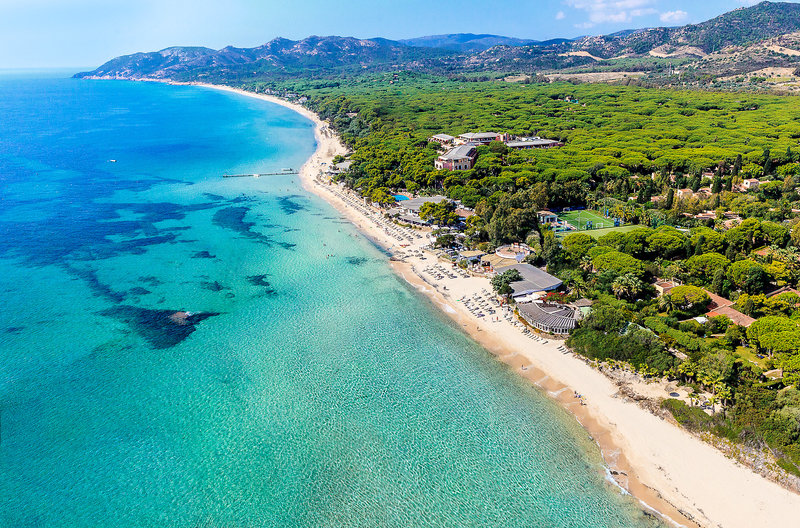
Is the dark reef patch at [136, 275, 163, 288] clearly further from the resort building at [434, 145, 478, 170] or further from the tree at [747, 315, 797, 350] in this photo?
the tree at [747, 315, 797, 350]

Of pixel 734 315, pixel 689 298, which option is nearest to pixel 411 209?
pixel 689 298

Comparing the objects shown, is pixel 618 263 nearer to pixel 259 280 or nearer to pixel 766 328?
pixel 766 328

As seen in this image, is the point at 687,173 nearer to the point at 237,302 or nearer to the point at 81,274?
the point at 237,302

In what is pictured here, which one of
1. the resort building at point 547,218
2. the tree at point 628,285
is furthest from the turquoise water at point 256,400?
the resort building at point 547,218

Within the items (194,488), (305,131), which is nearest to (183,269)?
(194,488)

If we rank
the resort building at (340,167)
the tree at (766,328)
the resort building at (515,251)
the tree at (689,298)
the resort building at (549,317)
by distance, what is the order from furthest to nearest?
1. the resort building at (340,167)
2. the resort building at (515,251)
3. the tree at (689,298)
4. the resort building at (549,317)
5. the tree at (766,328)

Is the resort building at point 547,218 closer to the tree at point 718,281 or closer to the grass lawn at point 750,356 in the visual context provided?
the tree at point 718,281
